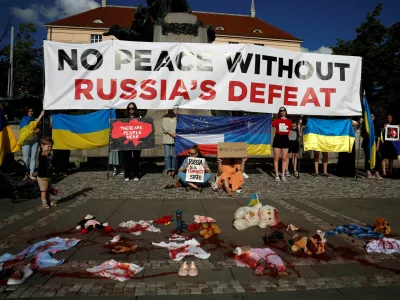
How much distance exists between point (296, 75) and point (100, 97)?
542 cm

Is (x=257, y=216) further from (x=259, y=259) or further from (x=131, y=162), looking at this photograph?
(x=131, y=162)

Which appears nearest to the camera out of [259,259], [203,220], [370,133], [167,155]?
[259,259]

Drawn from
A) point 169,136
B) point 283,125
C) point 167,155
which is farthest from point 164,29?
point 283,125

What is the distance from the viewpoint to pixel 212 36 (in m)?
13.2

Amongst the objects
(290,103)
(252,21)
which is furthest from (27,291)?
(252,21)

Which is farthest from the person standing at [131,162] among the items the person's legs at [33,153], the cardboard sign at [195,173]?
the person's legs at [33,153]

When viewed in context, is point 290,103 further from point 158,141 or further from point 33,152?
point 33,152

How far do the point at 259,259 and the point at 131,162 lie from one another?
19.6 ft

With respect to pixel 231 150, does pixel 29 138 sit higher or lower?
higher

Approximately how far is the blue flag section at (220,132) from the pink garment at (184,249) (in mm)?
4948

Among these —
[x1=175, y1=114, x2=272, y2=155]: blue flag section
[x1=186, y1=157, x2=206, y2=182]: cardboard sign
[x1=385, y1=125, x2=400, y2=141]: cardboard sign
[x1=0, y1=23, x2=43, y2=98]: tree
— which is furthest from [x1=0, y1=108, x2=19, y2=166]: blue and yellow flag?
[x1=0, y1=23, x2=43, y2=98]: tree

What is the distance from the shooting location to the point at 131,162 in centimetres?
867

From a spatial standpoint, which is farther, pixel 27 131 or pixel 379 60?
pixel 379 60

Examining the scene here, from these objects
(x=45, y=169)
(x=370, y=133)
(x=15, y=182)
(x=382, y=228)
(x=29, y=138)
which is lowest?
(x=382, y=228)
